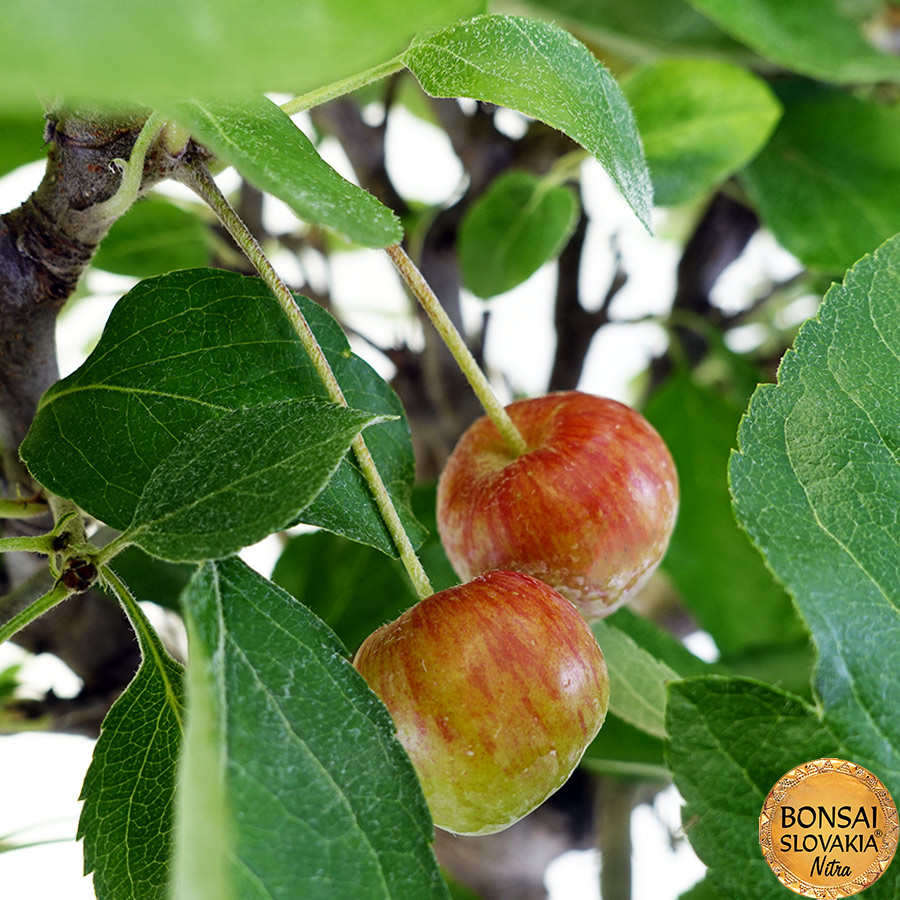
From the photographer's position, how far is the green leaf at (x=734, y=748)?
257 millimetres

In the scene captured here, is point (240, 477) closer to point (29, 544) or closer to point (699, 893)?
point (29, 544)

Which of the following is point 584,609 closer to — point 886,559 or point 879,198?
point 886,559

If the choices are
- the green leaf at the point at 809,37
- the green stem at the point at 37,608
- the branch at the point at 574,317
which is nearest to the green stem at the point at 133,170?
the green stem at the point at 37,608

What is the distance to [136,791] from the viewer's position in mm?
268

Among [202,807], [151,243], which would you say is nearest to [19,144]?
[151,243]

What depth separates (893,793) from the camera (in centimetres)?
26

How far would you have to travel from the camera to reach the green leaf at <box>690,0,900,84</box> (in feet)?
1.51

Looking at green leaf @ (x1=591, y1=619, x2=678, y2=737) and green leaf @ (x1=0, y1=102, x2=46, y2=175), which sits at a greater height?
green leaf @ (x1=0, y1=102, x2=46, y2=175)

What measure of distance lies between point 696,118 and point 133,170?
369 millimetres

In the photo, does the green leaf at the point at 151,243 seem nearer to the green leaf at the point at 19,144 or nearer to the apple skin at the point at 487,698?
the green leaf at the point at 19,144

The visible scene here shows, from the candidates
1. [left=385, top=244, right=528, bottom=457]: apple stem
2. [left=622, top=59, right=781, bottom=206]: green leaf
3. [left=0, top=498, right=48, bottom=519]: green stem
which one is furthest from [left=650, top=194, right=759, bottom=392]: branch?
[left=0, top=498, right=48, bottom=519]: green stem

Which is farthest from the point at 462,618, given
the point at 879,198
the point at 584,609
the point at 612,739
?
the point at 879,198

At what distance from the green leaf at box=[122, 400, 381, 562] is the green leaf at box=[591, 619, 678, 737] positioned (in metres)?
0.18

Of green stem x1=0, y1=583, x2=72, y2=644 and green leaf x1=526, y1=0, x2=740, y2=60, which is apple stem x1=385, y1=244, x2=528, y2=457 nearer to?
green stem x1=0, y1=583, x2=72, y2=644
